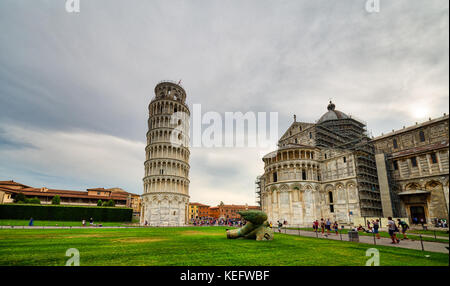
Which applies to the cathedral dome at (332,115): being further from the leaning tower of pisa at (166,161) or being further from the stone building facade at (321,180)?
the leaning tower of pisa at (166,161)

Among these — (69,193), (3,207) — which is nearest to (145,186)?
(3,207)

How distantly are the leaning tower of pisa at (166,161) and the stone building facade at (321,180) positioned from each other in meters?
20.1

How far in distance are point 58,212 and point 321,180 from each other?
177 feet

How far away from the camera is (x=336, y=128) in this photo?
5416 centimetres

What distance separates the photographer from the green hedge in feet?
141

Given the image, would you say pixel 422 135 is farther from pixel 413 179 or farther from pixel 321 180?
pixel 321 180

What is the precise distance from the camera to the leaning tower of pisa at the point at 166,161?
165ft

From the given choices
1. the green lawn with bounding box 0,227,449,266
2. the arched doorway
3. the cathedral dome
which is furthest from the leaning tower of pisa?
the arched doorway

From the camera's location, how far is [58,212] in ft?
150
